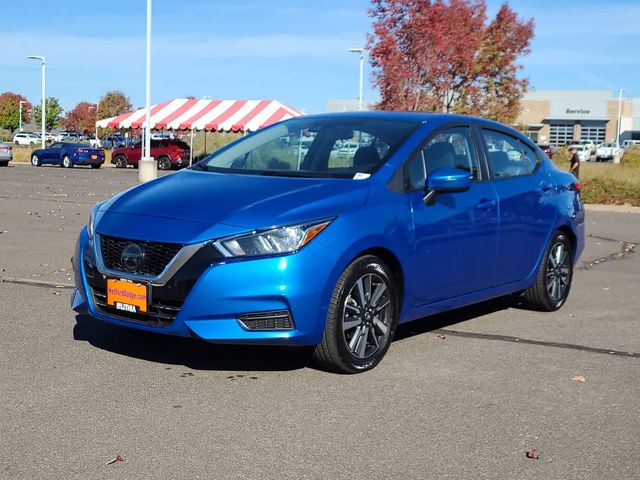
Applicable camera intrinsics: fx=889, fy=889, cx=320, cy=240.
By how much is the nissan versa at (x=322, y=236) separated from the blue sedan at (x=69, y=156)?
3685cm

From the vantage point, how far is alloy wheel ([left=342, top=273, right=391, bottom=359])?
5.38 m

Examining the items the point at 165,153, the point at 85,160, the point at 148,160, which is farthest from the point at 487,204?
the point at 85,160

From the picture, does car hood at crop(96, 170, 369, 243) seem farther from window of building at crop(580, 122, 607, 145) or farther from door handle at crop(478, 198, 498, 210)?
window of building at crop(580, 122, 607, 145)

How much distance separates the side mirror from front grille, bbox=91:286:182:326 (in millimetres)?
1884

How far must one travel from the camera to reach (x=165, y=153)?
4169 centimetres

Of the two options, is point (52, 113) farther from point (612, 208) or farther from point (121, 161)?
point (612, 208)

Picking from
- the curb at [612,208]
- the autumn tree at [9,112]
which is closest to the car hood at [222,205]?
the curb at [612,208]

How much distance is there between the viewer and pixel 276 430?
171 inches

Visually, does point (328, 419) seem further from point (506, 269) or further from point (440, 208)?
point (506, 269)

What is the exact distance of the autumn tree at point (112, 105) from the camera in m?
106

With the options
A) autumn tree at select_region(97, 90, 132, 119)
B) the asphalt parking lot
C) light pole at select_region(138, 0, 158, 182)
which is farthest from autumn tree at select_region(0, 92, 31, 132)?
the asphalt parking lot

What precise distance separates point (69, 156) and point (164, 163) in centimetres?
474

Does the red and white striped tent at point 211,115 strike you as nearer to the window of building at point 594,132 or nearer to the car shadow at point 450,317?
the car shadow at point 450,317

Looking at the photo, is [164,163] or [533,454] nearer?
[533,454]
